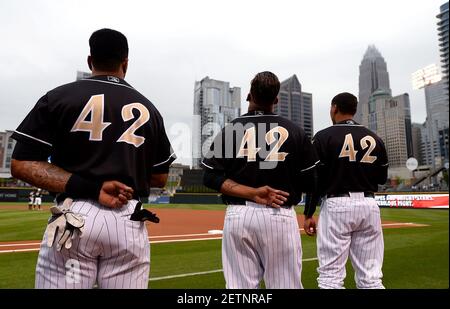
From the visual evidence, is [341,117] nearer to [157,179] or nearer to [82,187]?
[157,179]

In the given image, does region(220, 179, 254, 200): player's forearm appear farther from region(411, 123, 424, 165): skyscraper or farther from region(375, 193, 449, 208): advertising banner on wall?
region(411, 123, 424, 165): skyscraper

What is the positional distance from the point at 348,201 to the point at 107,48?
8.72 feet

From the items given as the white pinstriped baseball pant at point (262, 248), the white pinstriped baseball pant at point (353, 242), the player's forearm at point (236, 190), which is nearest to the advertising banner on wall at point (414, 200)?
the white pinstriped baseball pant at point (353, 242)

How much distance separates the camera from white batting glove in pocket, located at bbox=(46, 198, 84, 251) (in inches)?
63.7

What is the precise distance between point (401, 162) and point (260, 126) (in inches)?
2951

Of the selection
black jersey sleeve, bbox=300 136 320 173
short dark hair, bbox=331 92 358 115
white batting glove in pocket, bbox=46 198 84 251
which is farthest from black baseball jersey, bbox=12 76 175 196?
short dark hair, bbox=331 92 358 115

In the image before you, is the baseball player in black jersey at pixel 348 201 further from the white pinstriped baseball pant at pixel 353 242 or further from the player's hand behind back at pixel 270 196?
the player's hand behind back at pixel 270 196

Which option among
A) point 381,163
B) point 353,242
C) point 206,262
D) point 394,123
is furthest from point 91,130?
point 394,123

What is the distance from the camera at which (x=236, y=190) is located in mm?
2426

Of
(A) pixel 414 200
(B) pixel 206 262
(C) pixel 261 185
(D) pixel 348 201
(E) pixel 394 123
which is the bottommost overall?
(B) pixel 206 262

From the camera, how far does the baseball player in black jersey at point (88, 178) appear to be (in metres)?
1.66

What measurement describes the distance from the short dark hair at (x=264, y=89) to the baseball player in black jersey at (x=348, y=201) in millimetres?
1218

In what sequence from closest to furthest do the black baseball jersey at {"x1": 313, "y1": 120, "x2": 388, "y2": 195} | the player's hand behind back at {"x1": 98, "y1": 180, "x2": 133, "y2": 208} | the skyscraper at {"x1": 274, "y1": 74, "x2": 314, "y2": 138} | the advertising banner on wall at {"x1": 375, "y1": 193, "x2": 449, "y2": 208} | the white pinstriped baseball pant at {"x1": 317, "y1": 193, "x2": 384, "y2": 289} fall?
the player's hand behind back at {"x1": 98, "y1": 180, "x2": 133, "y2": 208} → the white pinstriped baseball pant at {"x1": 317, "y1": 193, "x2": 384, "y2": 289} → the black baseball jersey at {"x1": 313, "y1": 120, "x2": 388, "y2": 195} → the advertising banner on wall at {"x1": 375, "y1": 193, "x2": 449, "y2": 208} → the skyscraper at {"x1": 274, "y1": 74, "x2": 314, "y2": 138}
